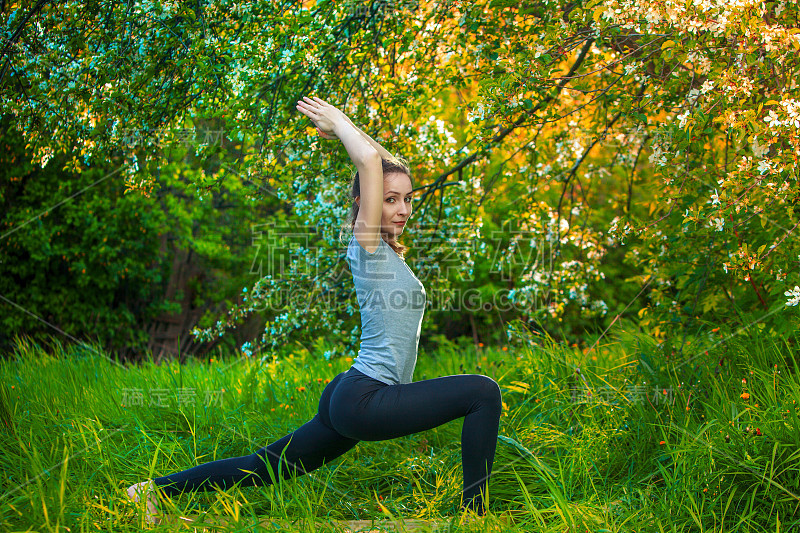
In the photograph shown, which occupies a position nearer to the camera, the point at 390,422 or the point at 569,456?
the point at 390,422

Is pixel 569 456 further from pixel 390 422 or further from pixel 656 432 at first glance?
pixel 390 422

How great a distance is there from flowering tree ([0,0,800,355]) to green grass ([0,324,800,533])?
439 millimetres

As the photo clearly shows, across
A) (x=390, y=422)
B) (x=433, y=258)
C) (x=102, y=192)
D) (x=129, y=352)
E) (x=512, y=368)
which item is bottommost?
(x=129, y=352)

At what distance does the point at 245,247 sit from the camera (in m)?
8.95

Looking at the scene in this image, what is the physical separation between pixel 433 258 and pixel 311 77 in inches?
64.8

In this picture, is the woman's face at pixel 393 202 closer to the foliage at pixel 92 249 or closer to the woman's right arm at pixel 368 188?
the woman's right arm at pixel 368 188

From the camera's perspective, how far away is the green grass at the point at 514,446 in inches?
99.7

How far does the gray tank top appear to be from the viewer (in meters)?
2.38

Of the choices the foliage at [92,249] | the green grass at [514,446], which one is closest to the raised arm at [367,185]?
the green grass at [514,446]

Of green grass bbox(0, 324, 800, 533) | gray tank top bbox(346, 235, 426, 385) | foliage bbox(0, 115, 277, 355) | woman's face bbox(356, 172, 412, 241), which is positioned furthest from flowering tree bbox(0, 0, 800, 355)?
foliage bbox(0, 115, 277, 355)

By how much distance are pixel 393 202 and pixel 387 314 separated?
0.45 metres

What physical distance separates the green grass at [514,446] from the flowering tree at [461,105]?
44 centimetres

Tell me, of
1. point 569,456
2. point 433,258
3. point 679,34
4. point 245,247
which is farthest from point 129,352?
point 679,34

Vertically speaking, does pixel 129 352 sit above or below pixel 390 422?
below
